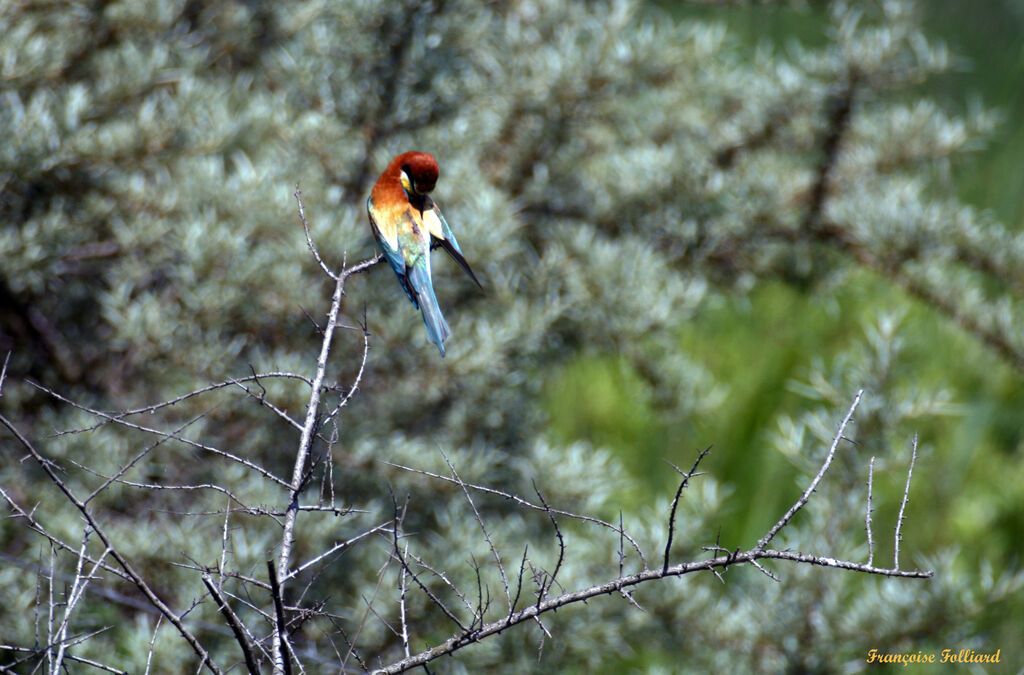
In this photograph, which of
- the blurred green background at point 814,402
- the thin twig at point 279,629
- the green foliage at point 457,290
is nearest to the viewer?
the thin twig at point 279,629

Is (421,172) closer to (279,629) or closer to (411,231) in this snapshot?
(411,231)

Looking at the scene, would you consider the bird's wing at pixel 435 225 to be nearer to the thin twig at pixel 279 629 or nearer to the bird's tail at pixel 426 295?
the bird's tail at pixel 426 295

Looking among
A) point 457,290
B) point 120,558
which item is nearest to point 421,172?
point 120,558

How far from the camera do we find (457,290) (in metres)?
2.00

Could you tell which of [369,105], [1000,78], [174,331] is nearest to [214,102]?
[369,105]

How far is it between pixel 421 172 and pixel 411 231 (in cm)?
12

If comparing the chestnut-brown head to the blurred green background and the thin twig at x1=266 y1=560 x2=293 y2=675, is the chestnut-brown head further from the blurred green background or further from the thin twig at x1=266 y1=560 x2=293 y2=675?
the blurred green background

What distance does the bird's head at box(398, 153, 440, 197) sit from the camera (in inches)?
43.5

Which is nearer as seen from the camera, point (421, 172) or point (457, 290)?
point (421, 172)

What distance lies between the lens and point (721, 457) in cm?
253

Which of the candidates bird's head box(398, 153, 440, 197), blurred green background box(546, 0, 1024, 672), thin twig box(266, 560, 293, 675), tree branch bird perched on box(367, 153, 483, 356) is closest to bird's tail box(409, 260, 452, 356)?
tree branch bird perched on box(367, 153, 483, 356)

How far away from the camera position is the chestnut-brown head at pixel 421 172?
43.5 inches

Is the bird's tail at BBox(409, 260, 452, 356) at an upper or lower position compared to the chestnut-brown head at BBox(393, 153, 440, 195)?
lower

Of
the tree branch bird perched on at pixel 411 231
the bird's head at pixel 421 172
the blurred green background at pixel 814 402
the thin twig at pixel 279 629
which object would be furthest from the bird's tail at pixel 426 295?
the blurred green background at pixel 814 402
